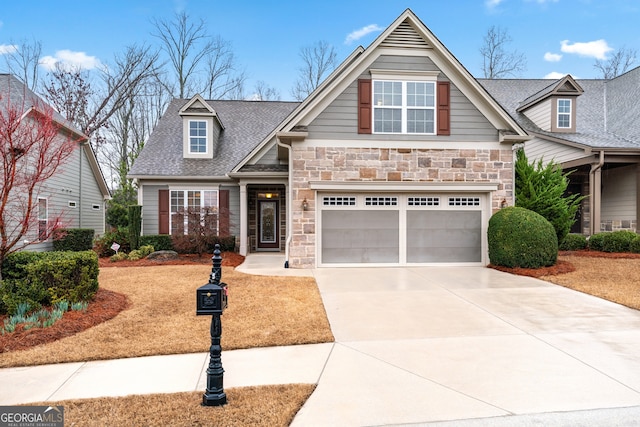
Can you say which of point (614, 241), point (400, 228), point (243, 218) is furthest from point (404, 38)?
point (614, 241)

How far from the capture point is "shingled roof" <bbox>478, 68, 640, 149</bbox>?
14.6 m

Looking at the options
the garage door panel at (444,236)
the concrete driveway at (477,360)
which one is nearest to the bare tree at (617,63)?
the garage door panel at (444,236)

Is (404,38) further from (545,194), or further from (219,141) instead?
(219,141)

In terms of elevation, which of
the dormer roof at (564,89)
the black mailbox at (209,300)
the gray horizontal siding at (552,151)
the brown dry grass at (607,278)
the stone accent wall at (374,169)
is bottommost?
the brown dry grass at (607,278)

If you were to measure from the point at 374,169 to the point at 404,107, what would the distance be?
2.04 m

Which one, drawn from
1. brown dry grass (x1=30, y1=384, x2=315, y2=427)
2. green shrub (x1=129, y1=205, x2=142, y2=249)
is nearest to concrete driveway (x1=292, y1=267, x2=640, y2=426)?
brown dry grass (x1=30, y1=384, x2=315, y2=427)

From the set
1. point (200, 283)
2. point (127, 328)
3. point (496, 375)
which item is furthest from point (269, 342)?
point (200, 283)

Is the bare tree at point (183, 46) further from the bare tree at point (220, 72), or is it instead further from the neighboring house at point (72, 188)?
the neighboring house at point (72, 188)

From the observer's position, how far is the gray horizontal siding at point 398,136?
422 inches

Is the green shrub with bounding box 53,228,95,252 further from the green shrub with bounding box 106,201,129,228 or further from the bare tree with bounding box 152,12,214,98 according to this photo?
the bare tree with bounding box 152,12,214,98

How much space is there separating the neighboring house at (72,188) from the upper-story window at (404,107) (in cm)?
1041

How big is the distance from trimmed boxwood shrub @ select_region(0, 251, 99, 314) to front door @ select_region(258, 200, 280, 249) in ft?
30.0

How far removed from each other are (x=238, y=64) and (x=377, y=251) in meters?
23.3

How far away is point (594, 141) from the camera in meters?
14.3
